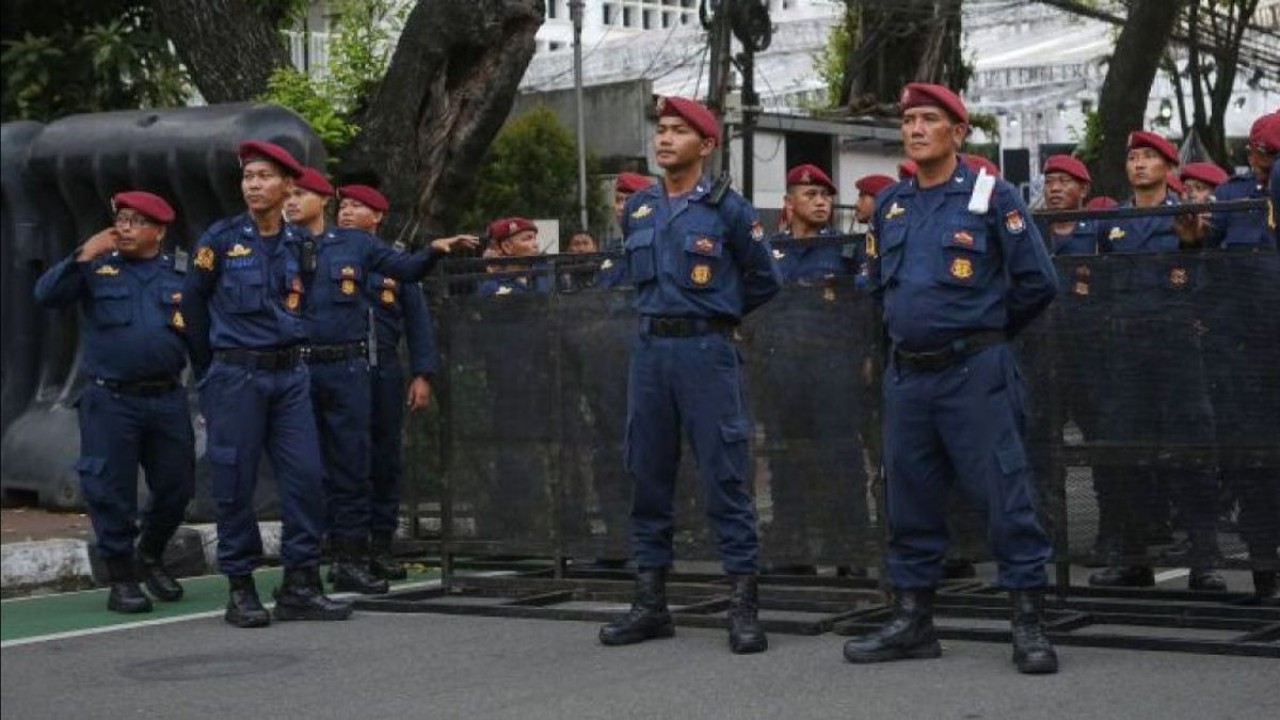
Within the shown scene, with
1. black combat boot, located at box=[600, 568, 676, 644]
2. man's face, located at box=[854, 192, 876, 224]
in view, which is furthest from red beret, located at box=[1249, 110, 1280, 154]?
man's face, located at box=[854, 192, 876, 224]

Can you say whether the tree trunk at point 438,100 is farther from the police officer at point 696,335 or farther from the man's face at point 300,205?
the police officer at point 696,335

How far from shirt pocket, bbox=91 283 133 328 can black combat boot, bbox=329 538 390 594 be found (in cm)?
152

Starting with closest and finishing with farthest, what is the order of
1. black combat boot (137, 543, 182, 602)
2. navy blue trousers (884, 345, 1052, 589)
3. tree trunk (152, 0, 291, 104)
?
navy blue trousers (884, 345, 1052, 589)
black combat boot (137, 543, 182, 602)
tree trunk (152, 0, 291, 104)

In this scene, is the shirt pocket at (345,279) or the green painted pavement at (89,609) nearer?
the green painted pavement at (89,609)

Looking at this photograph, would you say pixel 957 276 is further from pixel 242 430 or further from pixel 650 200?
pixel 242 430

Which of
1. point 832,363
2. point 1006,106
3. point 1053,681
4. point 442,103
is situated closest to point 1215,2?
point 1006,106

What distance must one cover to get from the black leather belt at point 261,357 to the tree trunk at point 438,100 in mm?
4921

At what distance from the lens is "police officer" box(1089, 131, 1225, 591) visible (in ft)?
29.9

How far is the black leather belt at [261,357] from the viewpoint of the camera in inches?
404

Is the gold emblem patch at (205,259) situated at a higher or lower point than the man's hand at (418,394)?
higher

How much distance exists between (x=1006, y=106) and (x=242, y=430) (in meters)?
24.3

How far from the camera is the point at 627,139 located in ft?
104

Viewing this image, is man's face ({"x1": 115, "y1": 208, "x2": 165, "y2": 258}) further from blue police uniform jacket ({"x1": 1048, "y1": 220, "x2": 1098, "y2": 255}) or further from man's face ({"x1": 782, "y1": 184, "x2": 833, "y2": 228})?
blue police uniform jacket ({"x1": 1048, "y1": 220, "x2": 1098, "y2": 255})

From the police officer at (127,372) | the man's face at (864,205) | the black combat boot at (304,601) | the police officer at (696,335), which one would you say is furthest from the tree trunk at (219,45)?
the police officer at (696,335)
